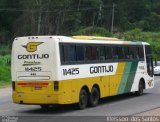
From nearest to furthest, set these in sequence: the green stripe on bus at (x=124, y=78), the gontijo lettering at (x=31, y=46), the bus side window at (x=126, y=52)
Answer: the gontijo lettering at (x=31, y=46), the green stripe on bus at (x=124, y=78), the bus side window at (x=126, y=52)

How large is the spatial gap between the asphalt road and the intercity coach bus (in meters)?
0.43

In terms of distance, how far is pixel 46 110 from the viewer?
67.7 feet

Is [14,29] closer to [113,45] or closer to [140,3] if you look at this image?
[140,3]

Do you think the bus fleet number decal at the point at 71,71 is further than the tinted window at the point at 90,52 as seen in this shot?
No

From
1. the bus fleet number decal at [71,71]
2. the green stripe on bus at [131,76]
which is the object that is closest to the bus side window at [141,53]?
the green stripe on bus at [131,76]

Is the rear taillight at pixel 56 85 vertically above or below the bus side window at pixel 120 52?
below

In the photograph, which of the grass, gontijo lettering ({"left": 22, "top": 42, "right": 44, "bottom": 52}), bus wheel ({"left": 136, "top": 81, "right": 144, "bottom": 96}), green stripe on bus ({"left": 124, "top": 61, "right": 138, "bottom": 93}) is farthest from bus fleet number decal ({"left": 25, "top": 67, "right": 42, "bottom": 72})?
the grass

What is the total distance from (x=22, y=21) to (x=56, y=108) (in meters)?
74.9

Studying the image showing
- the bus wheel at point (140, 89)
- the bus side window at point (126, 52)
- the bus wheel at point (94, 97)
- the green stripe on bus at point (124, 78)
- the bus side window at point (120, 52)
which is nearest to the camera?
the bus wheel at point (94, 97)

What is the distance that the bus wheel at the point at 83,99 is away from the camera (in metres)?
20.7

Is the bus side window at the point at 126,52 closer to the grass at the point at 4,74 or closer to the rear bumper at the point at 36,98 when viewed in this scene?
the rear bumper at the point at 36,98

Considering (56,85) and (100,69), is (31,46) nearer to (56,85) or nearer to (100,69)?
(56,85)

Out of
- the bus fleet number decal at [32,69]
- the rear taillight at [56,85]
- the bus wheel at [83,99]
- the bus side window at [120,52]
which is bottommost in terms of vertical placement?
the bus wheel at [83,99]

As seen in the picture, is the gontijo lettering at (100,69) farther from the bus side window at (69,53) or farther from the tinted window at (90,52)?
the bus side window at (69,53)
